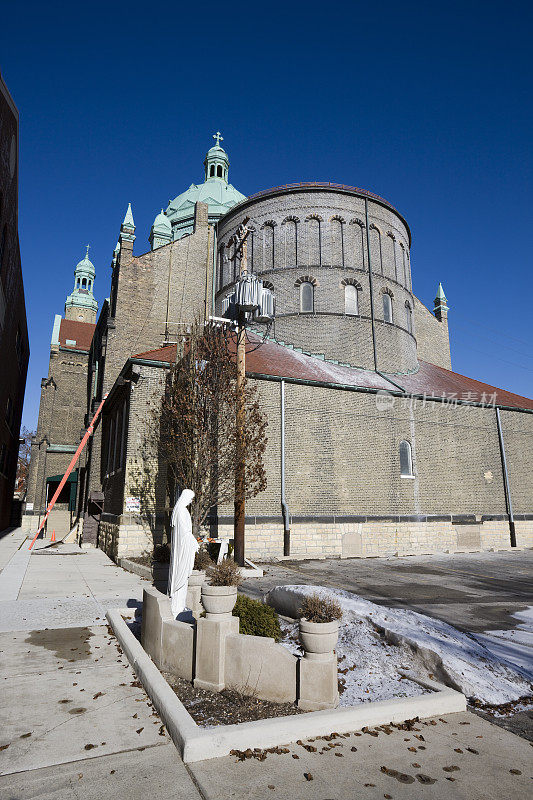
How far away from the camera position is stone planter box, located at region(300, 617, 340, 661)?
4.91 meters

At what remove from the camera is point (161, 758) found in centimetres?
388

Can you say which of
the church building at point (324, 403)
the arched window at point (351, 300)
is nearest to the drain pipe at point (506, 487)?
the church building at point (324, 403)

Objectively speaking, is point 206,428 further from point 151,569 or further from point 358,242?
point 358,242

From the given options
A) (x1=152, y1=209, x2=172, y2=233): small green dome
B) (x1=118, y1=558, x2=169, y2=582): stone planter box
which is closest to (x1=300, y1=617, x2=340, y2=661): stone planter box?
(x1=118, y1=558, x2=169, y2=582): stone planter box

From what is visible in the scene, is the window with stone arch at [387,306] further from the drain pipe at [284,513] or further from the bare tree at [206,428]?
the bare tree at [206,428]

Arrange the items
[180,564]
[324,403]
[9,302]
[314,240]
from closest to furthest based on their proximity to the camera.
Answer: [180,564]
[324,403]
[9,302]
[314,240]

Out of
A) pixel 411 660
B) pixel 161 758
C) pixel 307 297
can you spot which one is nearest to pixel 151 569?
pixel 411 660

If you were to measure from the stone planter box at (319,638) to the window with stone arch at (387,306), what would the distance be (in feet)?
91.6

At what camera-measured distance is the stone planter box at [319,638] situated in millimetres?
4914

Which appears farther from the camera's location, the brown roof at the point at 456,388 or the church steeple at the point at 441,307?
the church steeple at the point at 441,307

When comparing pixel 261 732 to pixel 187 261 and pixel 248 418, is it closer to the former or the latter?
pixel 248 418

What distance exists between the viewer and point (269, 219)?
30.9 meters

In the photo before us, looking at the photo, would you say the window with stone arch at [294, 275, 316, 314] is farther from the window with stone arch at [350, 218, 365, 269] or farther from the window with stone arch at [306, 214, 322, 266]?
the window with stone arch at [350, 218, 365, 269]

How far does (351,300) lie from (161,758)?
2813 cm
